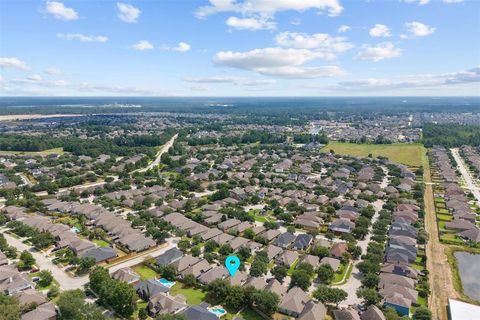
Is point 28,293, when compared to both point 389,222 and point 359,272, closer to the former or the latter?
point 359,272

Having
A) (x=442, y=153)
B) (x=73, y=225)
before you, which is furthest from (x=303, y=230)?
(x=442, y=153)

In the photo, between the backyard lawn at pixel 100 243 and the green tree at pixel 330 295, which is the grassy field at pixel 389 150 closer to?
the green tree at pixel 330 295

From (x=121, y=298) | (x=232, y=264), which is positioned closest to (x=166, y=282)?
(x=121, y=298)

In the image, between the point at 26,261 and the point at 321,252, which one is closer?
the point at 26,261

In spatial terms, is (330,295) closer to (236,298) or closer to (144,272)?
(236,298)

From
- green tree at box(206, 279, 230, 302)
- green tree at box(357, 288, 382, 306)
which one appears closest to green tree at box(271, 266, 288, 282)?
green tree at box(206, 279, 230, 302)
